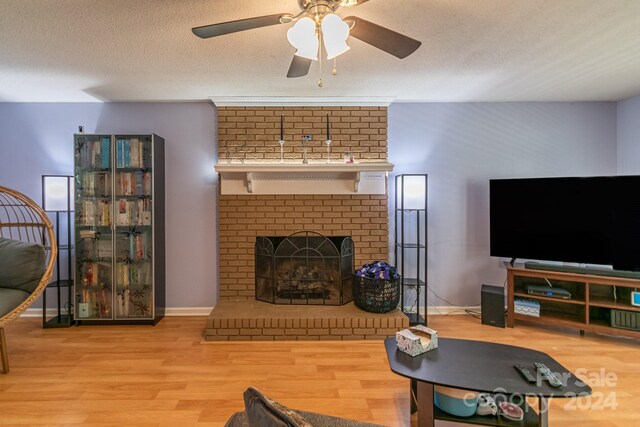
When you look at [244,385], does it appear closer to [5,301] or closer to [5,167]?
[5,301]

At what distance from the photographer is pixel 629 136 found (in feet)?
11.1

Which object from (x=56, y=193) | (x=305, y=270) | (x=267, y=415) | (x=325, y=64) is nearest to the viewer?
(x=267, y=415)

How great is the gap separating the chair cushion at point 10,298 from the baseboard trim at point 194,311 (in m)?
1.30

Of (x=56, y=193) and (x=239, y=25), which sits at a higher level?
(x=239, y=25)

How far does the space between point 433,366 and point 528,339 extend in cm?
182

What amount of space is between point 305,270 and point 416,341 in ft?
5.71

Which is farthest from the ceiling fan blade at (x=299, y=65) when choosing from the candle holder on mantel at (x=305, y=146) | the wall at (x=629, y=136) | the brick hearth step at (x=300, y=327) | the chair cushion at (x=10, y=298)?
the wall at (x=629, y=136)

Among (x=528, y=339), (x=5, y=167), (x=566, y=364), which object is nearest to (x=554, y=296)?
(x=528, y=339)

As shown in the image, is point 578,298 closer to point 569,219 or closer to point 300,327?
point 569,219

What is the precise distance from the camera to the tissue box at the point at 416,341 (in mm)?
1766

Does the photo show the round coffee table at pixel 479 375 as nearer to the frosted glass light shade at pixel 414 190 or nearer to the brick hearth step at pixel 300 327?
the brick hearth step at pixel 300 327

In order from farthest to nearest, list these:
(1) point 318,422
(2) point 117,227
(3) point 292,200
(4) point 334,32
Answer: (3) point 292,200, (2) point 117,227, (4) point 334,32, (1) point 318,422

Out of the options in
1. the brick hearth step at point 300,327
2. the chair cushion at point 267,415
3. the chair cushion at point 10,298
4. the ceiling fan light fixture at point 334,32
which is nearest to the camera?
the chair cushion at point 267,415

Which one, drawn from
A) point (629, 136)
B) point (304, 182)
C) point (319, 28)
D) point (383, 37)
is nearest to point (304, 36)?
point (319, 28)
